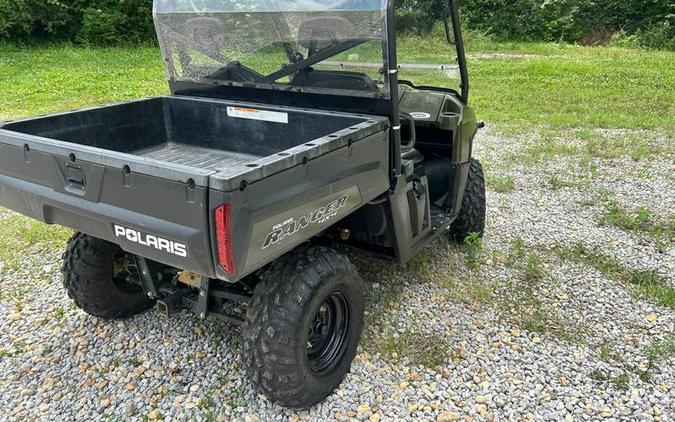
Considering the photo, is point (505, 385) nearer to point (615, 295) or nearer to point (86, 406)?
point (615, 295)

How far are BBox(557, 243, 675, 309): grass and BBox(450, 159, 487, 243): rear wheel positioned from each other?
2.20 feet

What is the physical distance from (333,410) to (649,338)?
1.89m

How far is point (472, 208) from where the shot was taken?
4.22 m

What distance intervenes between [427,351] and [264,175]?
1576 millimetres

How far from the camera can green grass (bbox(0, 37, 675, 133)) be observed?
28.9 ft

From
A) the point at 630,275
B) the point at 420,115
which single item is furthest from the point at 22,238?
the point at 630,275

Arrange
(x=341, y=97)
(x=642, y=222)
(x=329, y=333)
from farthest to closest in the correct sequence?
(x=642, y=222), (x=341, y=97), (x=329, y=333)

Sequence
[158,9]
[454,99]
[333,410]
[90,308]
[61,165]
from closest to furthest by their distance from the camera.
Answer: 1. [61,165]
2. [333,410]
3. [90,308]
4. [158,9]
5. [454,99]

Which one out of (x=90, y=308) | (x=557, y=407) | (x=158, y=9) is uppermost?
(x=158, y=9)

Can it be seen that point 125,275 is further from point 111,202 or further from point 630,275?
point 630,275

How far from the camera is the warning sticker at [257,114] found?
3.17 metres

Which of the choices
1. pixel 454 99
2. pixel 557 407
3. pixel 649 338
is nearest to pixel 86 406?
pixel 557 407

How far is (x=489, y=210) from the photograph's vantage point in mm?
5168

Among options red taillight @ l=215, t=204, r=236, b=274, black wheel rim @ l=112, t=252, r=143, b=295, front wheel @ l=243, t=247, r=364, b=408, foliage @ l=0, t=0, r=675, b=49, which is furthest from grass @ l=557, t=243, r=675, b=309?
foliage @ l=0, t=0, r=675, b=49
